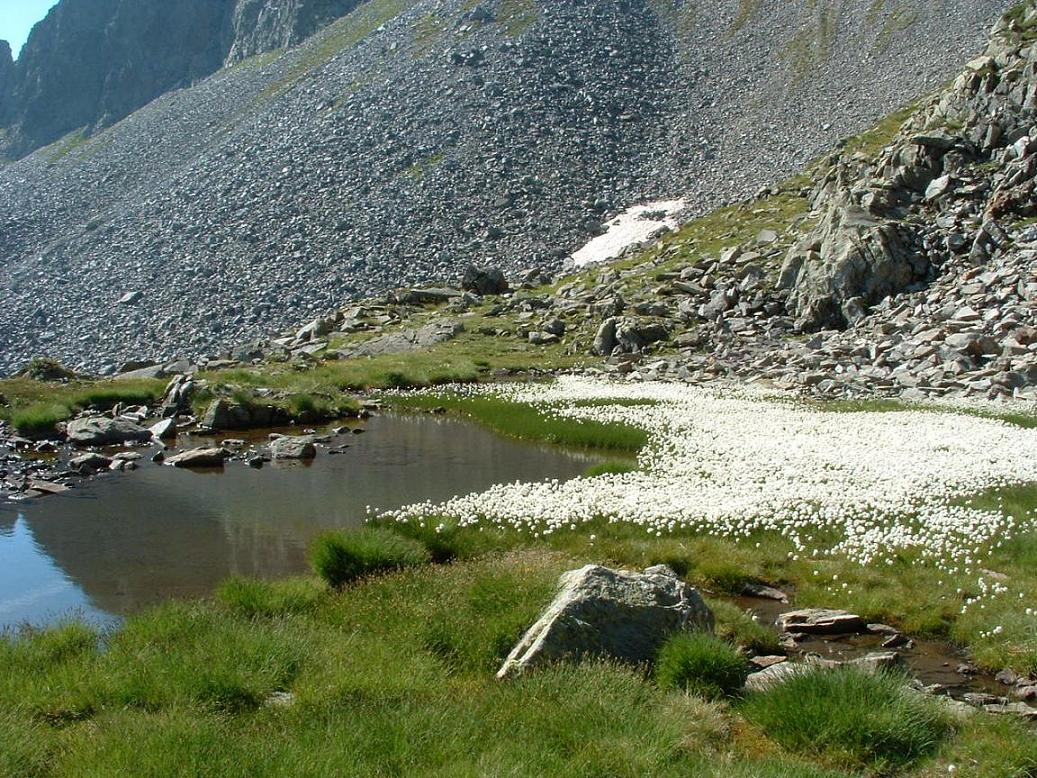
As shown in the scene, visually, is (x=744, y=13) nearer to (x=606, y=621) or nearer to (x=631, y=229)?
(x=631, y=229)

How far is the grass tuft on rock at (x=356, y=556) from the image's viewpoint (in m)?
13.7

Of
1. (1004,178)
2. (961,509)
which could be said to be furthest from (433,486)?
(1004,178)

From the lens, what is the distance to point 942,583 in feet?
44.3

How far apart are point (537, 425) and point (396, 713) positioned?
21949 millimetres

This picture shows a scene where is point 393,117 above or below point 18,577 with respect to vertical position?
above

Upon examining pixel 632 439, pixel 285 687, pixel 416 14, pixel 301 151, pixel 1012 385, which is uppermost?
pixel 416 14

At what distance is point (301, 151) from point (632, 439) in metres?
78.1

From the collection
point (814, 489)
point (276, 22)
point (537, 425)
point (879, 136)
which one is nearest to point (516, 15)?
point (879, 136)

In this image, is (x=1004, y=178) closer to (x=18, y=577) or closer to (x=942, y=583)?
(x=942, y=583)

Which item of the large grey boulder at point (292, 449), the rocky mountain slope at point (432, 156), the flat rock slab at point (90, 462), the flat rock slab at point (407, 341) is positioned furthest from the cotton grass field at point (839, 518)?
the rocky mountain slope at point (432, 156)

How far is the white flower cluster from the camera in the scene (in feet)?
50.4

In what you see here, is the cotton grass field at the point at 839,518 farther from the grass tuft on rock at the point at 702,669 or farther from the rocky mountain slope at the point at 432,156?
the rocky mountain slope at the point at 432,156

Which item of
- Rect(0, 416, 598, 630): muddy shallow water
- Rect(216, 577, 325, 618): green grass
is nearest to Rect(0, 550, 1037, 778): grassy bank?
Rect(216, 577, 325, 618): green grass

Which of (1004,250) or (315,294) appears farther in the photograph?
(315,294)
